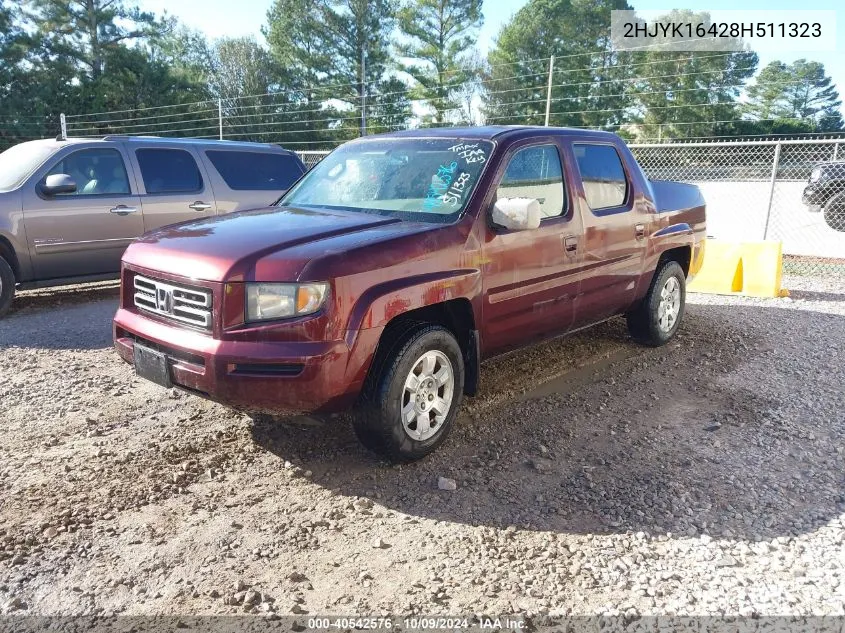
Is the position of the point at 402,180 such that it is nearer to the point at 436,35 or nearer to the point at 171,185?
the point at 171,185

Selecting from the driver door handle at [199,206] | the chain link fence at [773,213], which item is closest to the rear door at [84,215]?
the driver door handle at [199,206]

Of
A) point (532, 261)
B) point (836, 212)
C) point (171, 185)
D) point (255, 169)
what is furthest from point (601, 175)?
point (836, 212)

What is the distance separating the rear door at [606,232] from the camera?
4766 millimetres

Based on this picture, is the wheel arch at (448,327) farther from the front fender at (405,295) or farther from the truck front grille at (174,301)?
the truck front grille at (174,301)

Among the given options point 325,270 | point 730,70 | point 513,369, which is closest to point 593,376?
point 513,369

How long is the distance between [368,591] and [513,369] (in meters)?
2.90

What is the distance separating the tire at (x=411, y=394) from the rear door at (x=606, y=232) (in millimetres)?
1440

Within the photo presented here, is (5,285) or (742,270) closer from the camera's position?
(5,285)

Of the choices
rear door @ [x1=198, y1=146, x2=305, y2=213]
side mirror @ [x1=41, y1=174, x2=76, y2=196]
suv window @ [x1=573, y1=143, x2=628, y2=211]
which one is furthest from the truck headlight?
rear door @ [x1=198, y1=146, x2=305, y2=213]

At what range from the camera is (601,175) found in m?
5.06

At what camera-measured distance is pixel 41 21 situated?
34219mm

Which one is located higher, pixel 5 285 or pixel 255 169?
pixel 255 169

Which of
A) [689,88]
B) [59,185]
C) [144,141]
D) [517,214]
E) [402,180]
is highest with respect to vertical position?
[689,88]

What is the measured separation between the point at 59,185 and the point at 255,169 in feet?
7.53
